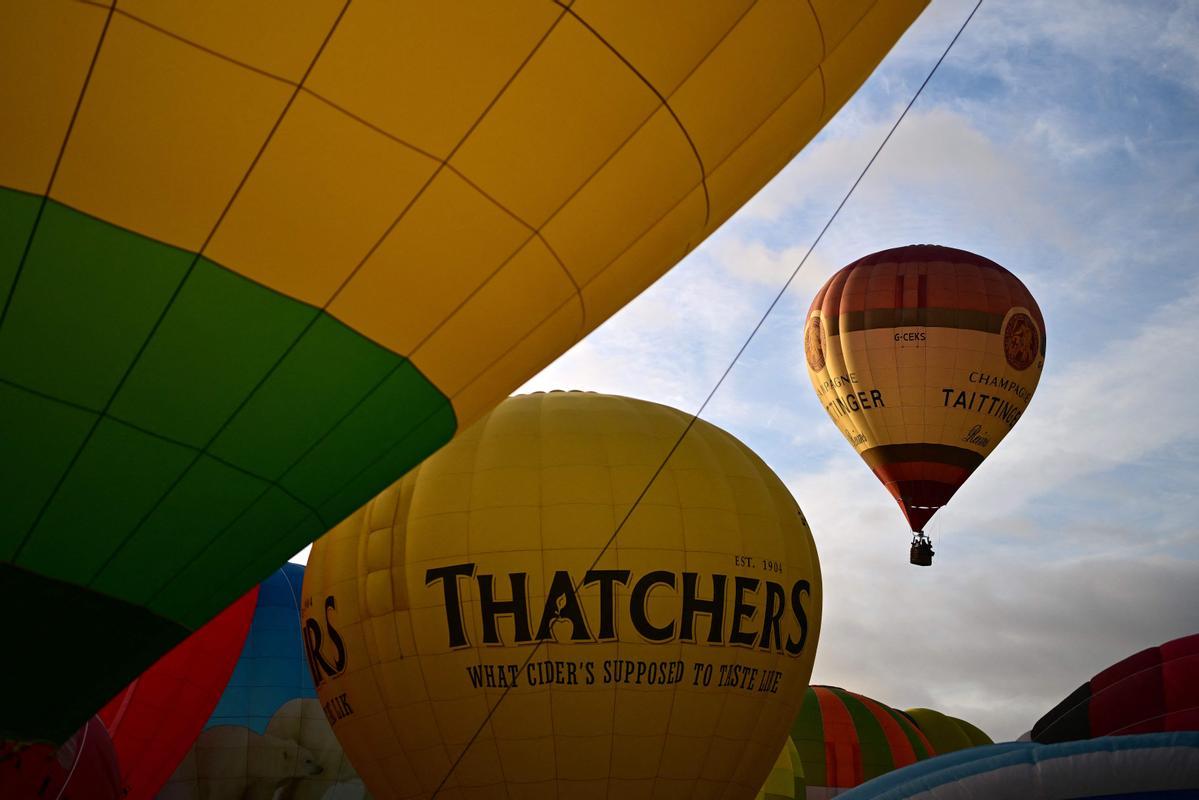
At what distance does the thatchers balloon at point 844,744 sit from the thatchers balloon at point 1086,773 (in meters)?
18.6

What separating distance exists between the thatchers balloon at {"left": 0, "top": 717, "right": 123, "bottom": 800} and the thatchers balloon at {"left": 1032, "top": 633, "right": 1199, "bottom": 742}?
353 inches

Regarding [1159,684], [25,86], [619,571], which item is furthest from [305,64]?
[1159,684]

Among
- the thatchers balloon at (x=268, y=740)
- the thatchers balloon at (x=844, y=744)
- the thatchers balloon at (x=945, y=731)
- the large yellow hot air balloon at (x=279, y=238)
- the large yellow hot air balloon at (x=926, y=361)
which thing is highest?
the large yellow hot air balloon at (x=926, y=361)

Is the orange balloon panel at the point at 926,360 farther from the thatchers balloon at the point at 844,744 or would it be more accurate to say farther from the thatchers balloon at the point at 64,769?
the thatchers balloon at the point at 64,769

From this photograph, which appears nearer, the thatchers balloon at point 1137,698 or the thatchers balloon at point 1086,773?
the thatchers balloon at point 1086,773

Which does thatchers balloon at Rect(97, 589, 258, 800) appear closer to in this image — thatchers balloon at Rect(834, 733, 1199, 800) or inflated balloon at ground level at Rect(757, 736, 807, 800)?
thatchers balloon at Rect(834, 733, 1199, 800)

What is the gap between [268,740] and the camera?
50.4ft

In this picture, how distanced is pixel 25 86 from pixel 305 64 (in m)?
0.82

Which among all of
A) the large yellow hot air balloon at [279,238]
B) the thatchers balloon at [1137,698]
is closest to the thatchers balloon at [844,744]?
the thatchers balloon at [1137,698]

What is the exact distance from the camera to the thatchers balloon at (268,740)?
49.0ft

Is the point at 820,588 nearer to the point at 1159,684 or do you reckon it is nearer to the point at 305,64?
the point at 1159,684

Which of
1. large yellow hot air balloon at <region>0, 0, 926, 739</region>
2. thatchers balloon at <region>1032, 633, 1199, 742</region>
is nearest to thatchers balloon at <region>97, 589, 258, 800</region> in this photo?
large yellow hot air balloon at <region>0, 0, 926, 739</region>

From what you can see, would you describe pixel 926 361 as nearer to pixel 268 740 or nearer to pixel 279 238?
pixel 268 740

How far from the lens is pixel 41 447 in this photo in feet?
14.0
